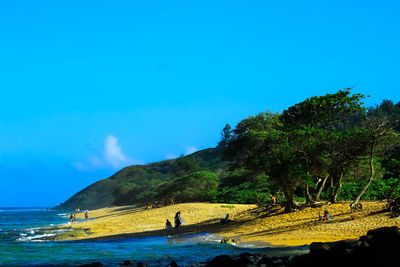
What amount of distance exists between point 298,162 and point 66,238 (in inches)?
734

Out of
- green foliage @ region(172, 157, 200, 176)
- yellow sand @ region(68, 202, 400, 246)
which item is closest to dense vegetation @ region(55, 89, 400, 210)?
yellow sand @ region(68, 202, 400, 246)

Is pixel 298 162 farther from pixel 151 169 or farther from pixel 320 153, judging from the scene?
pixel 151 169

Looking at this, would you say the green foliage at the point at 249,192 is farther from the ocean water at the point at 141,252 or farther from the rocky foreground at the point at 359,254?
the rocky foreground at the point at 359,254

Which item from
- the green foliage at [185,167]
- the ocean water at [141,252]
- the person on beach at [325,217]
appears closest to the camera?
the ocean water at [141,252]

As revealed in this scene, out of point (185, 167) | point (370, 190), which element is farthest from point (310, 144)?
point (185, 167)

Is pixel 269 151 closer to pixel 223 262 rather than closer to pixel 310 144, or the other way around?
pixel 310 144

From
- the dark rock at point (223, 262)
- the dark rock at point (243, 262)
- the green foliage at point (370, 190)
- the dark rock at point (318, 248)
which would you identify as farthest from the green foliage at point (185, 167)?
the dark rock at point (318, 248)

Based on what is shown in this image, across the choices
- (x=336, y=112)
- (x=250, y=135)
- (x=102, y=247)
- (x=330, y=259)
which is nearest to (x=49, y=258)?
(x=102, y=247)

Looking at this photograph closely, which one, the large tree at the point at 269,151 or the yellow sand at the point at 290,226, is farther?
the large tree at the point at 269,151

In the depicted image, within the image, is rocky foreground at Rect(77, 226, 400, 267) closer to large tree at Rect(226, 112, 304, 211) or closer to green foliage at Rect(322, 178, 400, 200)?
large tree at Rect(226, 112, 304, 211)

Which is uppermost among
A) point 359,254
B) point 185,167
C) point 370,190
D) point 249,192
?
point 185,167

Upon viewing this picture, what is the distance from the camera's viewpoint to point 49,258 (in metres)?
19.8

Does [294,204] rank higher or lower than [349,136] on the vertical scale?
lower

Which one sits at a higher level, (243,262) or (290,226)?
(290,226)
